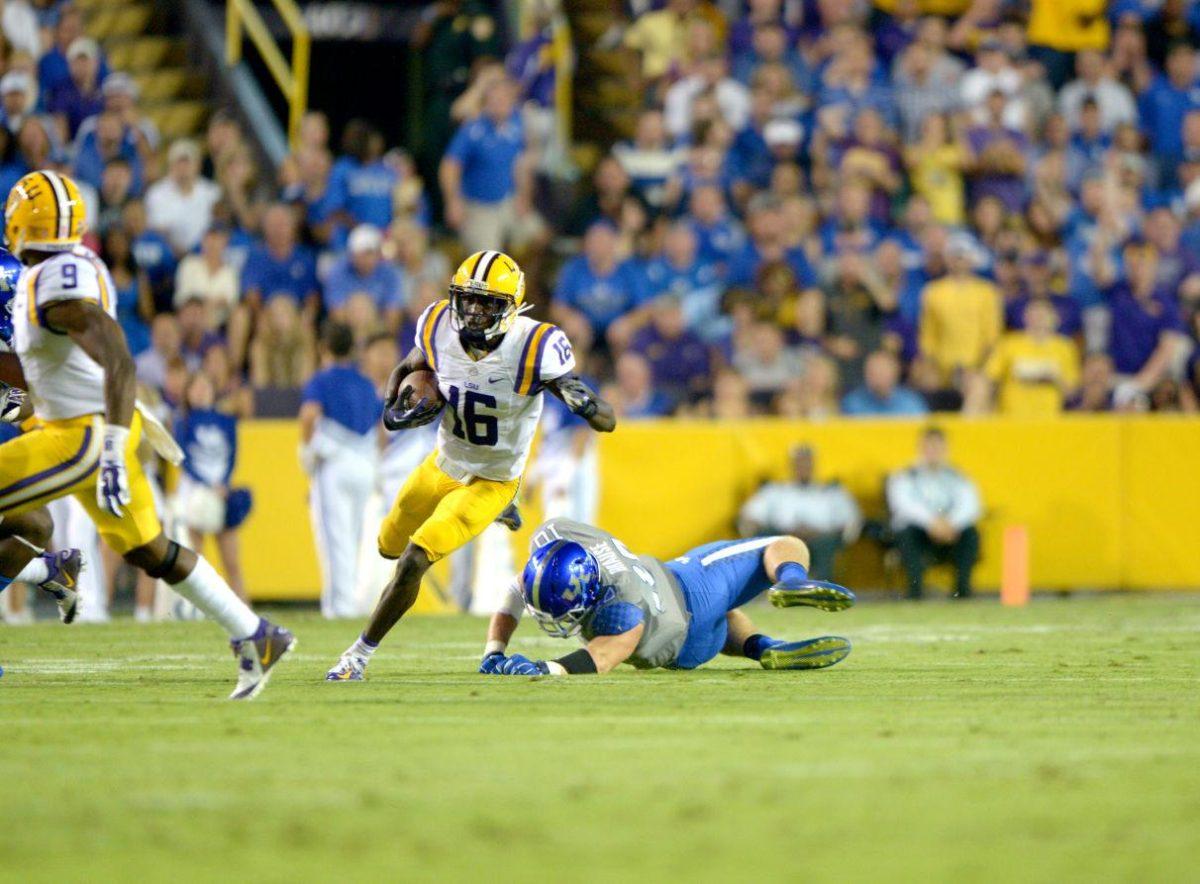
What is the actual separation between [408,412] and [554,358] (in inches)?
25.1

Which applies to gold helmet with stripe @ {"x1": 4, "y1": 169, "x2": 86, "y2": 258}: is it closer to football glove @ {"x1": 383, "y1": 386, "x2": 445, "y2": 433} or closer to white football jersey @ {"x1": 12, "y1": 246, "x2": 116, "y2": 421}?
white football jersey @ {"x1": 12, "y1": 246, "x2": 116, "y2": 421}

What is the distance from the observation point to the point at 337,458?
12.8 meters

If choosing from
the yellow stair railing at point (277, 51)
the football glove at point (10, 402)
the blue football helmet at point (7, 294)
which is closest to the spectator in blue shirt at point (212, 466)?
the football glove at point (10, 402)

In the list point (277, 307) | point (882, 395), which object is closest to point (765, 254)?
point (882, 395)

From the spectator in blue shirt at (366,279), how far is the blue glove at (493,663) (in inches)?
250

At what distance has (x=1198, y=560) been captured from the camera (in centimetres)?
1462

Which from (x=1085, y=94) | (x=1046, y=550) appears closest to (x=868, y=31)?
(x=1085, y=94)

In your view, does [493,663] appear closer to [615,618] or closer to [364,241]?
[615,618]

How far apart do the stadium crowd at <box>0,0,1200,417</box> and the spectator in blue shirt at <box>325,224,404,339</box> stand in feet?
0.08

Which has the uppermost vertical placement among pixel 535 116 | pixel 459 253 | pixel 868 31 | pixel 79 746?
pixel 868 31

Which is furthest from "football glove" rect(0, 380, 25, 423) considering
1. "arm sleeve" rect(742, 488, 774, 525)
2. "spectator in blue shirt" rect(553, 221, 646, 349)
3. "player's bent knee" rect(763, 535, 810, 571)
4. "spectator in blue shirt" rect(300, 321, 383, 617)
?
"spectator in blue shirt" rect(553, 221, 646, 349)

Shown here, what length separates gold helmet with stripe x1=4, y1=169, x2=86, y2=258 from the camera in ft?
23.6

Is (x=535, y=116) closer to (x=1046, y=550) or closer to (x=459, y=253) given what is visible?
(x=459, y=253)

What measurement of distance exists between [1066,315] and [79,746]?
1146 cm
